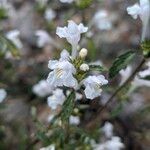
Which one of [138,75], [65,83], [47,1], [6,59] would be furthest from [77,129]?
[47,1]

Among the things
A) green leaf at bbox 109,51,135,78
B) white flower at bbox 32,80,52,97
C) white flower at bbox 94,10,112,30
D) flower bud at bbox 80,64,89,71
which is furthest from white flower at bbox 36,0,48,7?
flower bud at bbox 80,64,89,71

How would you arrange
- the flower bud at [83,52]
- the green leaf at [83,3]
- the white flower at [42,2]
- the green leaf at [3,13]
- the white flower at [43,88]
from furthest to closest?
the white flower at [42,2], the white flower at [43,88], the green leaf at [3,13], the green leaf at [83,3], the flower bud at [83,52]

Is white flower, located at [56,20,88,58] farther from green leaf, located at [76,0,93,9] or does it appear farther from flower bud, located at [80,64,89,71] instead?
green leaf, located at [76,0,93,9]

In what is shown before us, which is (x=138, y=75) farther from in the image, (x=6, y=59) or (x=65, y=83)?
(x=6, y=59)

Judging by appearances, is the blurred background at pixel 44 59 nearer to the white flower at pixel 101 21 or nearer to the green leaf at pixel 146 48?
the white flower at pixel 101 21

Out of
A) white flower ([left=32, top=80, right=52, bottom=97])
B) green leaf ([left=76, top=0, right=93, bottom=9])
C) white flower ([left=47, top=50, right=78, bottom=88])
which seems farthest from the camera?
white flower ([left=32, top=80, right=52, bottom=97])

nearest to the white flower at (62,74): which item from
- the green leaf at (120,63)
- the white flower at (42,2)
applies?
the green leaf at (120,63)
